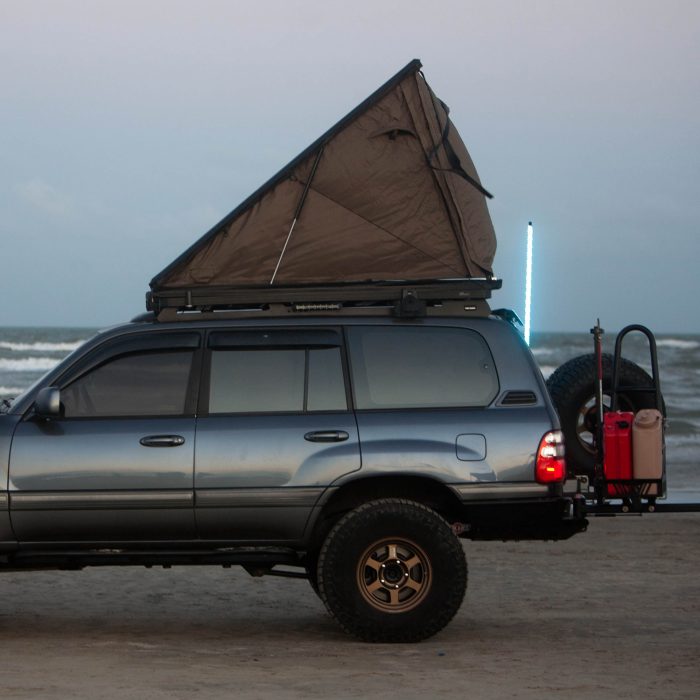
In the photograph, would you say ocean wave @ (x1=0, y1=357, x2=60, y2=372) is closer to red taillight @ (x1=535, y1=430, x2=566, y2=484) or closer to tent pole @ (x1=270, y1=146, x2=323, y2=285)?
tent pole @ (x1=270, y1=146, x2=323, y2=285)

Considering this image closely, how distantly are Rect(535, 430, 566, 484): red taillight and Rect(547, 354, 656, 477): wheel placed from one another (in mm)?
1800

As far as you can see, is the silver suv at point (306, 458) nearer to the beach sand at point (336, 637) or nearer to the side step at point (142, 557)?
the side step at point (142, 557)

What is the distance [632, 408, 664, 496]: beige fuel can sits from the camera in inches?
326

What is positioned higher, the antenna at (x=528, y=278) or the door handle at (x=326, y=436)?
the antenna at (x=528, y=278)

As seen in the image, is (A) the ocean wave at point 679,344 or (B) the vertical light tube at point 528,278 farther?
(A) the ocean wave at point 679,344

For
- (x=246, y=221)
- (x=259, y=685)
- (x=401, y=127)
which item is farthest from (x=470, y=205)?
(x=259, y=685)

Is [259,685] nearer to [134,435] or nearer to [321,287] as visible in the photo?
[134,435]

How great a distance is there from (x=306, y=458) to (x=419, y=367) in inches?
31.1

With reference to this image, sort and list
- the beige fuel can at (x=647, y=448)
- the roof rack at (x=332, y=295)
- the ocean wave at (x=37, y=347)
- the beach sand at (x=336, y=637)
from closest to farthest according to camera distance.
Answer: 1. the beach sand at (x=336, y=637)
2. the roof rack at (x=332, y=295)
3. the beige fuel can at (x=647, y=448)
4. the ocean wave at (x=37, y=347)

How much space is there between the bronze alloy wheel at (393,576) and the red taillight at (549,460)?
2.52 ft

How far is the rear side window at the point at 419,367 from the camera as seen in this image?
25.2 feet

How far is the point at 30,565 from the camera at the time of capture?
7.68 m

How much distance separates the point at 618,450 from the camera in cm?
833

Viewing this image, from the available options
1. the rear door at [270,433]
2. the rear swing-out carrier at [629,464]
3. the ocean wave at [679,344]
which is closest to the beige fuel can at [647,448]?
the rear swing-out carrier at [629,464]
